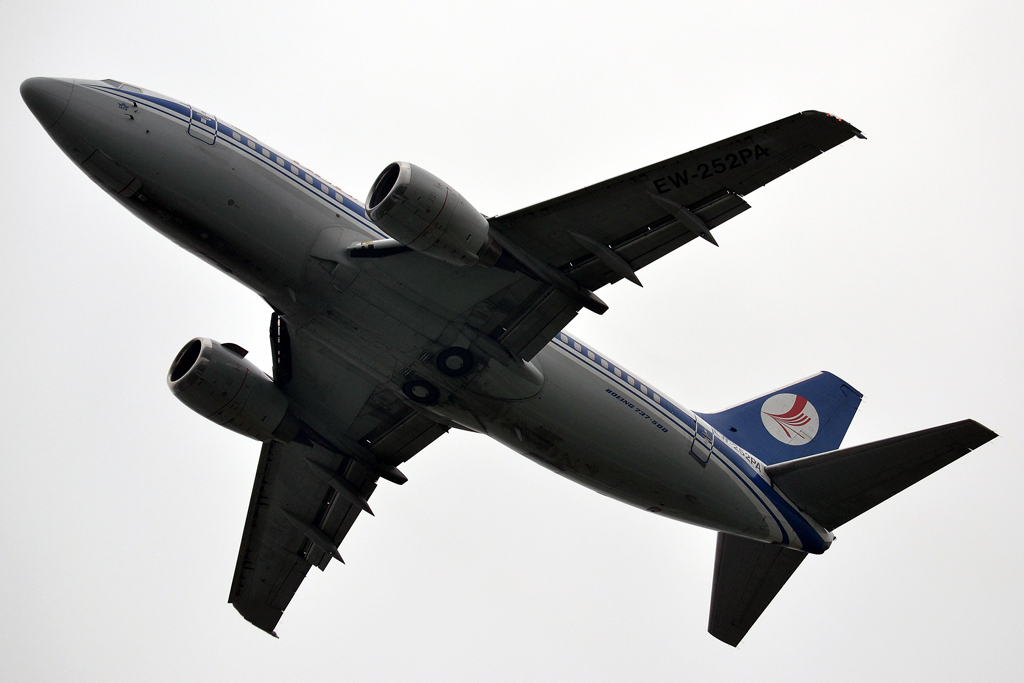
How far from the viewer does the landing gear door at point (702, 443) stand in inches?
854

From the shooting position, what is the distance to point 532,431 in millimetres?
20750

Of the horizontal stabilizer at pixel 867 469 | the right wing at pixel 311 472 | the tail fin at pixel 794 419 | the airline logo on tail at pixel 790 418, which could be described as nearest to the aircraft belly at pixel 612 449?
the horizontal stabilizer at pixel 867 469

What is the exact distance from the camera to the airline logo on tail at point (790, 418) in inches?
974

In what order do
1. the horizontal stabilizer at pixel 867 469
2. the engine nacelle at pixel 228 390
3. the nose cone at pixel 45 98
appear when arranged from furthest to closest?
the engine nacelle at pixel 228 390, the horizontal stabilizer at pixel 867 469, the nose cone at pixel 45 98

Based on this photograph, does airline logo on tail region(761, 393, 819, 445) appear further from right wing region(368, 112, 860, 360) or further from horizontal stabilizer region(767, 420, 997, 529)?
right wing region(368, 112, 860, 360)

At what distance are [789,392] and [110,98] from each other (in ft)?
60.4

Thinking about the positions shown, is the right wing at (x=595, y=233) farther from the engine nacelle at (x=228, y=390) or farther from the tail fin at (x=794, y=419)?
the tail fin at (x=794, y=419)

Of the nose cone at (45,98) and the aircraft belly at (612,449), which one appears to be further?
the aircraft belly at (612,449)

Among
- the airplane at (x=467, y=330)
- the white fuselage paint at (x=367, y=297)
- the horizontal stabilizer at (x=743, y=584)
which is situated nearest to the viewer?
the airplane at (x=467, y=330)

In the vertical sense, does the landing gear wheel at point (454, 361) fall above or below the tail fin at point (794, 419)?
below

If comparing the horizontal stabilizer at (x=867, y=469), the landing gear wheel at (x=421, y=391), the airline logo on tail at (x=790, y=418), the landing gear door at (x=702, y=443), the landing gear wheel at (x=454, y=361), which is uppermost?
the airline logo on tail at (x=790, y=418)

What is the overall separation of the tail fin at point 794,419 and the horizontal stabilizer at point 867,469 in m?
1.54

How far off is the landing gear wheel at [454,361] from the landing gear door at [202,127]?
6.55 m

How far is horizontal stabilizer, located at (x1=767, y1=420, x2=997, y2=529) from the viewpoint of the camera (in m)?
20.3
